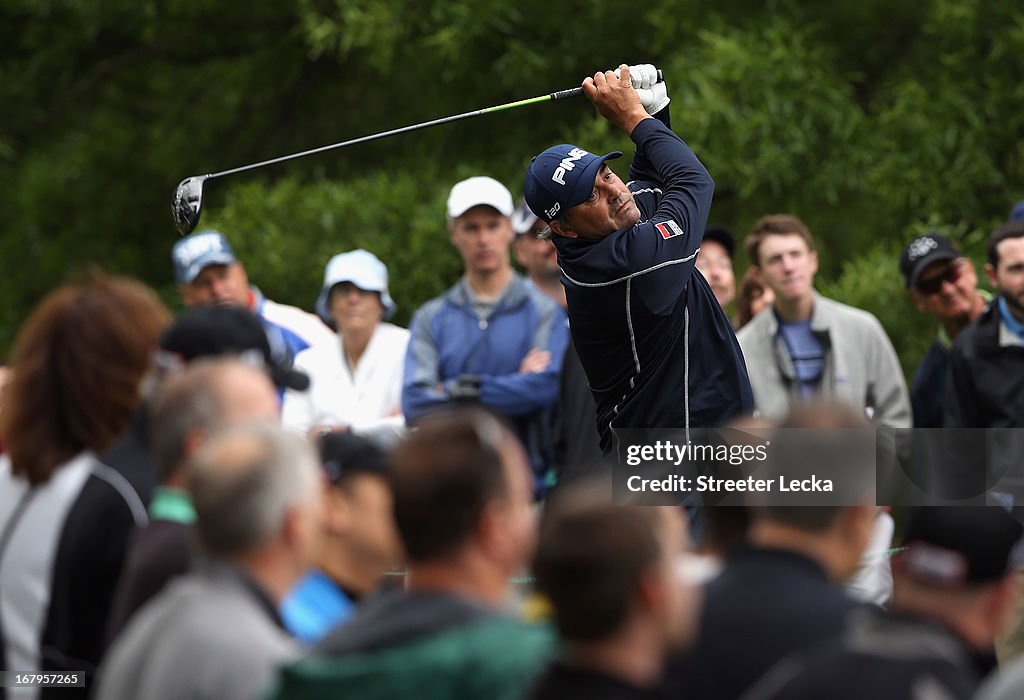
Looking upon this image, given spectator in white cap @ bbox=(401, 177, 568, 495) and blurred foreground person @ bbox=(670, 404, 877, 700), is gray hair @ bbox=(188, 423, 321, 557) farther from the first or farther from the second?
spectator in white cap @ bbox=(401, 177, 568, 495)

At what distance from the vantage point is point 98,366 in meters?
4.33

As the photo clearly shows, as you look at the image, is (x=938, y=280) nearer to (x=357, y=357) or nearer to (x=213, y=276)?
(x=357, y=357)

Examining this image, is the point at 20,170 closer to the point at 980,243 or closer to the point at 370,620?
the point at 980,243

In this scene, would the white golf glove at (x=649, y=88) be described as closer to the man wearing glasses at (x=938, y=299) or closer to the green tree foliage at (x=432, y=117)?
the man wearing glasses at (x=938, y=299)

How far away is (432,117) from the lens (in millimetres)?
11031

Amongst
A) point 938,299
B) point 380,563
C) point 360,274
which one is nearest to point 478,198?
point 360,274

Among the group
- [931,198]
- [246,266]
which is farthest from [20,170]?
[931,198]

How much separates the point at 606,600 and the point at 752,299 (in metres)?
5.16

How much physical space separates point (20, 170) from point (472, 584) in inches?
384

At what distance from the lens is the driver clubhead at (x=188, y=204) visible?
22.2 ft

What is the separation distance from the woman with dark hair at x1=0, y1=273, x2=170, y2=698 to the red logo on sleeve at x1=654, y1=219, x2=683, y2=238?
1706mm

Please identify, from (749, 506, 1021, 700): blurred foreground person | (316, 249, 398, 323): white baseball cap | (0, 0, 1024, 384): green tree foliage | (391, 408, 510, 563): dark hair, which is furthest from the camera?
(0, 0, 1024, 384): green tree foliage

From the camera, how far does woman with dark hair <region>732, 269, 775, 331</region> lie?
784 centimetres

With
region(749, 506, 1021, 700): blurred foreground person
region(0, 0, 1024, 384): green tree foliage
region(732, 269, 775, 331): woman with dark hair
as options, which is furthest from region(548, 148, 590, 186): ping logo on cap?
region(0, 0, 1024, 384): green tree foliage
